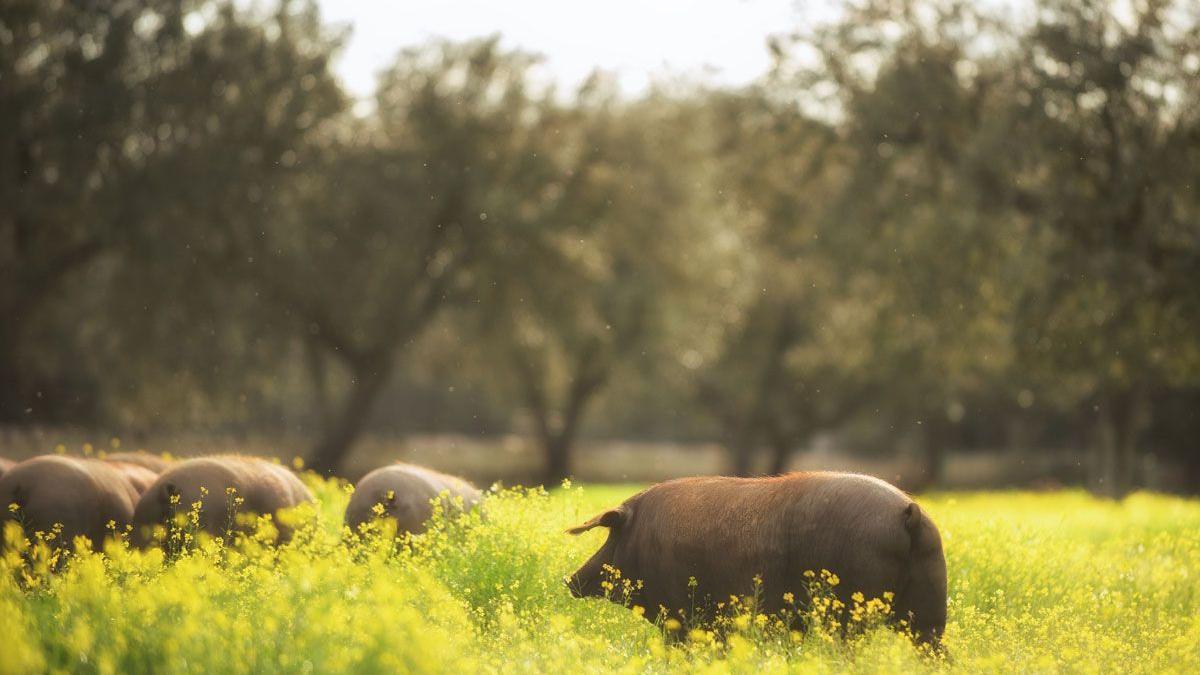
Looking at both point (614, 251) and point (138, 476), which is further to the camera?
point (614, 251)

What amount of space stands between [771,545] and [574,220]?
23.0m

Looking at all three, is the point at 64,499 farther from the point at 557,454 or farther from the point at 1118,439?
the point at 557,454

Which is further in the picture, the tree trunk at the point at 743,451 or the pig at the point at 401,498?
the tree trunk at the point at 743,451

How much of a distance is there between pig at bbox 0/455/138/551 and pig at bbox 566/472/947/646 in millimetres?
4787

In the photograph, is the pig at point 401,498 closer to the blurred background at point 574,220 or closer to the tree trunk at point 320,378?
the blurred background at point 574,220

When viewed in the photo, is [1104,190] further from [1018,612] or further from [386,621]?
[386,621]

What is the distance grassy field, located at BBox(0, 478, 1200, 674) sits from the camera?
23.1ft

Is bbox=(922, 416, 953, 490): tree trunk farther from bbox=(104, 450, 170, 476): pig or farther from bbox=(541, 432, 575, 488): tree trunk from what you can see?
bbox=(104, 450, 170, 476): pig

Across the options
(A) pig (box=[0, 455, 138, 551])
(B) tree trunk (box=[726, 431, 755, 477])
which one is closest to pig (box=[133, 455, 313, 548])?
(A) pig (box=[0, 455, 138, 551])

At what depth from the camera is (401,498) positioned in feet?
36.9

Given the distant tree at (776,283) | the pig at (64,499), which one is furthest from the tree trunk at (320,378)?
the pig at (64,499)

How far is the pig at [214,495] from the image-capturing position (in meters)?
11.0

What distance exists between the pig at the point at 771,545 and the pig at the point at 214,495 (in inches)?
139

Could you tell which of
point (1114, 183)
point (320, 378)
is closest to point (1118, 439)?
point (1114, 183)
